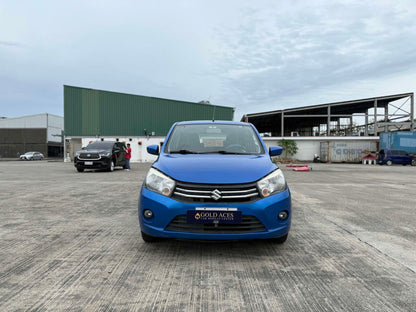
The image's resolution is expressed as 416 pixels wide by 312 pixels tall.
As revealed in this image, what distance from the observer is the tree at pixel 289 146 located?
33656 mm

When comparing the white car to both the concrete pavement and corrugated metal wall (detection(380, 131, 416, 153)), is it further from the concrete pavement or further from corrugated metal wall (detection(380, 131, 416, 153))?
corrugated metal wall (detection(380, 131, 416, 153))

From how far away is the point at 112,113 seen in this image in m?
31.9

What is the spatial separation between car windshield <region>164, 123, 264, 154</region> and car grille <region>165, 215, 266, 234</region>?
1253 mm

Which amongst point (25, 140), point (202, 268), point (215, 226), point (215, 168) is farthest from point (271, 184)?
point (25, 140)

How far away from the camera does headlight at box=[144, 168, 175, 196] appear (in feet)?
9.99

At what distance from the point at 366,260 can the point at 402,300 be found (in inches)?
34.7

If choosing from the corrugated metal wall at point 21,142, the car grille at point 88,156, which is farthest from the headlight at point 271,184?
the corrugated metal wall at point 21,142

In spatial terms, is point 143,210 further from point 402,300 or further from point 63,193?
point 63,193

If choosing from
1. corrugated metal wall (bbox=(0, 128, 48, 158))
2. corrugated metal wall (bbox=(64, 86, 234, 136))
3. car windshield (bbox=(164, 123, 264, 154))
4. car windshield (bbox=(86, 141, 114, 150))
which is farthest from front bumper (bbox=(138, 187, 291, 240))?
corrugated metal wall (bbox=(0, 128, 48, 158))

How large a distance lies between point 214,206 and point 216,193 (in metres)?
0.13

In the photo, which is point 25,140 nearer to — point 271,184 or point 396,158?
point 396,158

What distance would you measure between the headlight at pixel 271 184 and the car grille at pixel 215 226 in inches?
12.5

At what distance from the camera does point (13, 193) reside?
7.65 metres

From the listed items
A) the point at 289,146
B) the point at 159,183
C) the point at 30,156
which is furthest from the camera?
the point at 30,156
